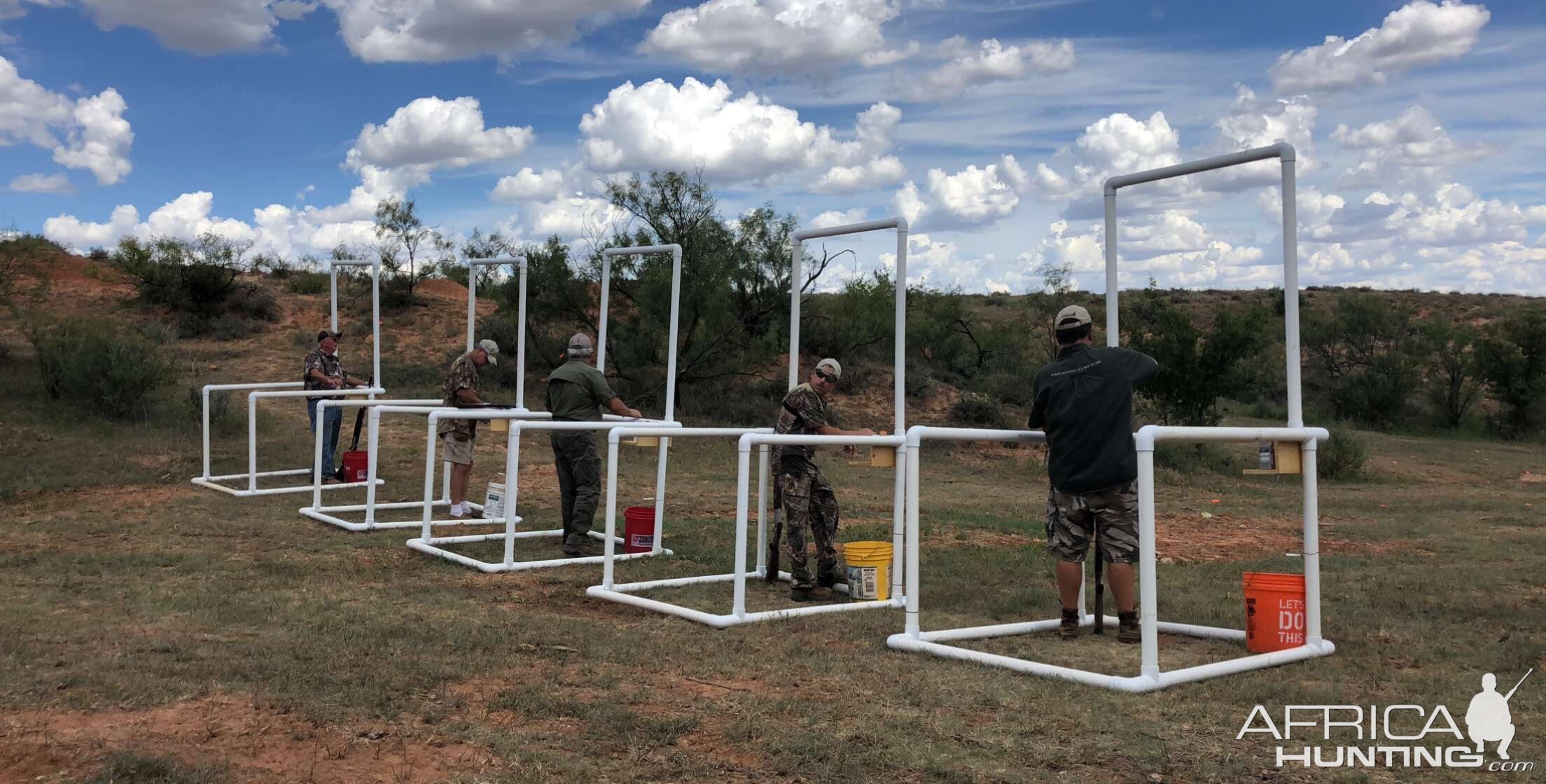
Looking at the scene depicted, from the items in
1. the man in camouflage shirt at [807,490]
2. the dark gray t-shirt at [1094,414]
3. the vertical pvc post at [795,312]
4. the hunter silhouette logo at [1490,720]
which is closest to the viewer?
the hunter silhouette logo at [1490,720]

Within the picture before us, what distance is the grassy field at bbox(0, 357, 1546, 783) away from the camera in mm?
4730

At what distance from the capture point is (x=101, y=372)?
1962 centimetres

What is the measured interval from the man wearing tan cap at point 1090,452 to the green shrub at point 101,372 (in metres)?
17.0

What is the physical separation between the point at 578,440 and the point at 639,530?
943 mm

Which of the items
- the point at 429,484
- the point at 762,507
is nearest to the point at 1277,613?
the point at 762,507

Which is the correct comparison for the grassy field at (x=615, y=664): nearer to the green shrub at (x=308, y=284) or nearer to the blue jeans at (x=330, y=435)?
the blue jeans at (x=330, y=435)

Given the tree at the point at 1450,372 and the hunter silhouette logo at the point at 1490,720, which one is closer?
the hunter silhouette logo at the point at 1490,720

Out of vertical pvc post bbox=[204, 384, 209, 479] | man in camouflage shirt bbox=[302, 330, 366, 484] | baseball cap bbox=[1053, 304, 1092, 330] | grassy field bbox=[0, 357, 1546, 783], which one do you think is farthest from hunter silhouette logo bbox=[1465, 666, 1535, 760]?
vertical pvc post bbox=[204, 384, 209, 479]

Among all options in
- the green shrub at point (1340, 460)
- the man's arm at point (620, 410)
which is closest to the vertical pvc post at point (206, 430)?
the man's arm at point (620, 410)

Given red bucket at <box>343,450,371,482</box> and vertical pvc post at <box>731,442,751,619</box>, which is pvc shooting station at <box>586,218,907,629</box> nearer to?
vertical pvc post at <box>731,442,751,619</box>

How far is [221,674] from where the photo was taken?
5949mm

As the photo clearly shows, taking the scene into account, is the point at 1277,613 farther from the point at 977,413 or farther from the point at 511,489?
the point at 977,413

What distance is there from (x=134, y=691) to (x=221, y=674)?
1.55ft

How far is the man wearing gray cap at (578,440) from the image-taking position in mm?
10703
